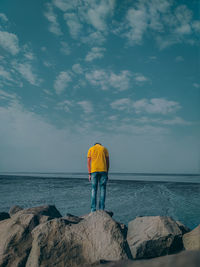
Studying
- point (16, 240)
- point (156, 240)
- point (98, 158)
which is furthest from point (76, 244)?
point (98, 158)

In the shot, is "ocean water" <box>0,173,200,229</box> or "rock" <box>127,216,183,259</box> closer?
"rock" <box>127,216,183,259</box>

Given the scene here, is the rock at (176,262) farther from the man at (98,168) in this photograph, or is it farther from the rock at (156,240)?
the man at (98,168)

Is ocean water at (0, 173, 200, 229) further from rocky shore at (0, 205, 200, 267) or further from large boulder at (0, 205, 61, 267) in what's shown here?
large boulder at (0, 205, 61, 267)

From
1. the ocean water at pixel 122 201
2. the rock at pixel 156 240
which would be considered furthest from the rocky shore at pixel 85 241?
the ocean water at pixel 122 201

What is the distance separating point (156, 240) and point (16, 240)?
7.30ft

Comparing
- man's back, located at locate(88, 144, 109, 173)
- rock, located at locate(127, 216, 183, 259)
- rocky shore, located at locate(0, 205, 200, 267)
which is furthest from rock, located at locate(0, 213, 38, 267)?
man's back, located at locate(88, 144, 109, 173)

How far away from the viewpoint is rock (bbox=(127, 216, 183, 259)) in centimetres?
307

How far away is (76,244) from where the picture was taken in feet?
9.17

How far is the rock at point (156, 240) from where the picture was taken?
3.07m

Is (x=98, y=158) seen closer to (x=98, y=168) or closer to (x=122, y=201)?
(x=98, y=168)

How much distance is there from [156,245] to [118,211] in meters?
4.18

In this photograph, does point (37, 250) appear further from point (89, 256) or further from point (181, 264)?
point (181, 264)

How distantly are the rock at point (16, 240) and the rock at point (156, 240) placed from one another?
1.70 meters

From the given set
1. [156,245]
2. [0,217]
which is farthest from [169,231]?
[0,217]
